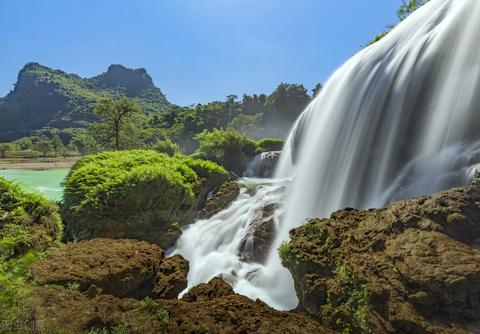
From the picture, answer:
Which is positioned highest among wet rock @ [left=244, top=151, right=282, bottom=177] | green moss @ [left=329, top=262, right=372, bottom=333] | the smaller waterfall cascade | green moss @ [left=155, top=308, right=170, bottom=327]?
wet rock @ [left=244, top=151, right=282, bottom=177]

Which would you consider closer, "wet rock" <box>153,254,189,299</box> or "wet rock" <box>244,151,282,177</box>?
"wet rock" <box>153,254,189,299</box>

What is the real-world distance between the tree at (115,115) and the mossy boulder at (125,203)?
1781 cm

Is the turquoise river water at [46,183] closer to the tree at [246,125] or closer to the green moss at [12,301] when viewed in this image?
the green moss at [12,301]

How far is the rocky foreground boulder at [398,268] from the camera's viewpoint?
3430 mm

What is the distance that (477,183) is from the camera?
464cm

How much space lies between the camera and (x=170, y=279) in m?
5.38

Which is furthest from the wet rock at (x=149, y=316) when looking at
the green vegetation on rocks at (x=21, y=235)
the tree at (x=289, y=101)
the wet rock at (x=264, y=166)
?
the tree at (x=289, y=101)

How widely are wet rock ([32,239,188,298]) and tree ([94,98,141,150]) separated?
82.9 feet

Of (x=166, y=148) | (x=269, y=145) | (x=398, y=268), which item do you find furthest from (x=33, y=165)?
(x=398, y=268)

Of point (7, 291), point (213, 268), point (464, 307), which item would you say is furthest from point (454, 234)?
point (213, 268)

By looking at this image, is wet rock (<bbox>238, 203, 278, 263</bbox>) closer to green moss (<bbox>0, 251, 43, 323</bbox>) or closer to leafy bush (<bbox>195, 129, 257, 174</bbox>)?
green moss (<bbox>0, 251, 43, 323</bbox>)

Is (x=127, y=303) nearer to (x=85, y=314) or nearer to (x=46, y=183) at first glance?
(x=85, y=314)

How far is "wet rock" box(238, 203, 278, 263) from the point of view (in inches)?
369

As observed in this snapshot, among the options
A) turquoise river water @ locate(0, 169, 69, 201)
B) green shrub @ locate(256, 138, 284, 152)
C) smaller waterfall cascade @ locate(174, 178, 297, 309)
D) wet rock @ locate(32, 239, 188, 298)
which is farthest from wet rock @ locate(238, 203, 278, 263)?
green shrub @ locate(256, 138, 284, 152)
